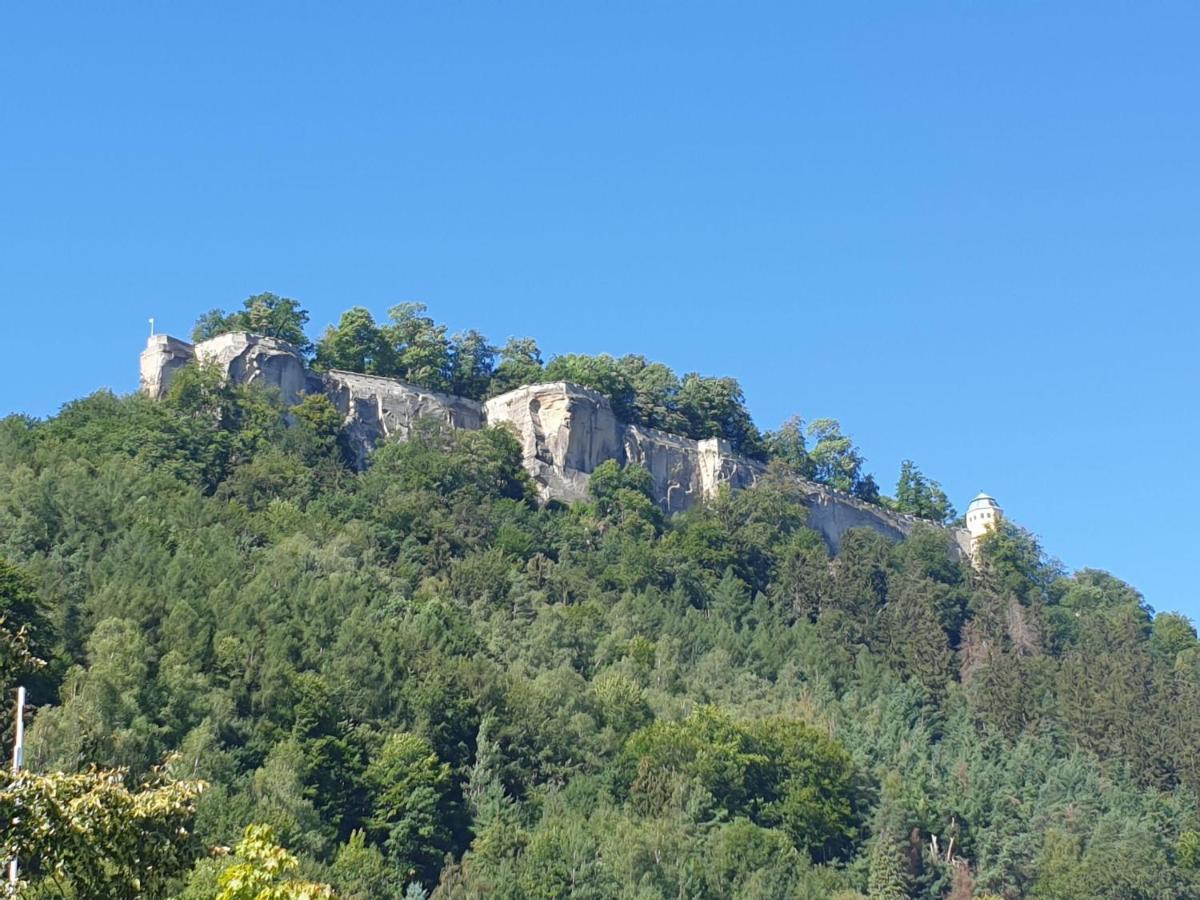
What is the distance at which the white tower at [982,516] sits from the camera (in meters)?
98.8

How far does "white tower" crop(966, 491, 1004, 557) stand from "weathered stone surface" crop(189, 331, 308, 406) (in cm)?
3897

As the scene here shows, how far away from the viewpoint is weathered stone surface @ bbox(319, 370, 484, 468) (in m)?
78.1

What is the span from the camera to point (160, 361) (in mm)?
75562

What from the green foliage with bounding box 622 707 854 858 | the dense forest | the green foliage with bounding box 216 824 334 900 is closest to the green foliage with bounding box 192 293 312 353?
the dense forest

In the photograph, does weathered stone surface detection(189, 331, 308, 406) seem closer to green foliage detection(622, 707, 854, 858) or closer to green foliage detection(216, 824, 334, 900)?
green foliage detection(622, 707, 854, 858)

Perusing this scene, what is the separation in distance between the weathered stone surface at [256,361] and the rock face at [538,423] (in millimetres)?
42

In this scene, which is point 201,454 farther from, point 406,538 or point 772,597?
point 772,597

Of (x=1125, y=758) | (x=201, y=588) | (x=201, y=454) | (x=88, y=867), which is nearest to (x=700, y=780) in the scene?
(x=201, y=588)

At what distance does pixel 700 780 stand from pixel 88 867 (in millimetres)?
41690

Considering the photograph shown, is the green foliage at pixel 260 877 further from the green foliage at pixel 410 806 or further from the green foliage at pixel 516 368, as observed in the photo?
the green foliage at pixel 516 368

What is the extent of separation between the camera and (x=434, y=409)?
266 ft

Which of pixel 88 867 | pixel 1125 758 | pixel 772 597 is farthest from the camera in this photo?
pixel 772 597

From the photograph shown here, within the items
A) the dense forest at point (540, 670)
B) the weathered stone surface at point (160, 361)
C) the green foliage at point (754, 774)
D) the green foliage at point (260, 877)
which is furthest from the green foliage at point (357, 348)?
the green foliage at point (260, 877)

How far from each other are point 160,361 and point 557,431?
17.9m
